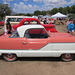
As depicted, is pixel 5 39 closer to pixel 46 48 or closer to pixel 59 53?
pixel 46 48

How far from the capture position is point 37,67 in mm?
3307

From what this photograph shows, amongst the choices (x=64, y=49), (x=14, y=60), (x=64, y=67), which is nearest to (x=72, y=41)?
(x=64, y=49)

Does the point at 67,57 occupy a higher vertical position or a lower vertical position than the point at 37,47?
lower

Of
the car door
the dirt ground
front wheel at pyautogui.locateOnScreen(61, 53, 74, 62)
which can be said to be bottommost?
the dirt ground

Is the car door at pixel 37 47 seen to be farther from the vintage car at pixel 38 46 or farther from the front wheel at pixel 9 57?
the front wheel at pixel 9 57

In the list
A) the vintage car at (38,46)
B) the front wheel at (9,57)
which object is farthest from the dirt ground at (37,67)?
the vintage car at (38,46)

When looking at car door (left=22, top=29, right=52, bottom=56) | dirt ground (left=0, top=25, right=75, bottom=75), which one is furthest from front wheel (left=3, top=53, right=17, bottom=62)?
car door (left=22, top=29, right=52, bottom=56)

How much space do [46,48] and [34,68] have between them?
2.72 feet

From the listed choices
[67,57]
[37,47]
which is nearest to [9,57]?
[37,47]

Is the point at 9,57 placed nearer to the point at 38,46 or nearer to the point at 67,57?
the point at 38,46

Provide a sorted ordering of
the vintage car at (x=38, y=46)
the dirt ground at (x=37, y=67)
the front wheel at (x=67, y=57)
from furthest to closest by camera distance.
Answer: the front wheel at (x=67, y=57), the vintage car at (x=38, y=46), the dirt ground at (x=37, y=67)

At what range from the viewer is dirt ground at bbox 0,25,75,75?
302 cm

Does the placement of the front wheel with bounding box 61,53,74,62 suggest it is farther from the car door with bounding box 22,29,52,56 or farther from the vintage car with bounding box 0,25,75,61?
the car door with bounding box 22,29,52,56

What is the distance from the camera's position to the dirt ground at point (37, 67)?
3.02 metres
